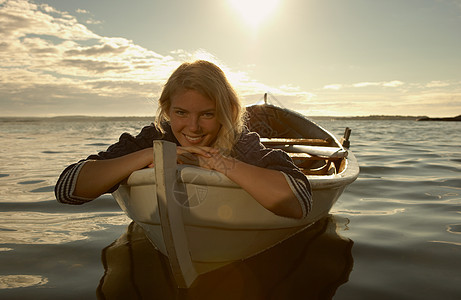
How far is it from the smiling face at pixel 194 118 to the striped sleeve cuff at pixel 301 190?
0.73 metres

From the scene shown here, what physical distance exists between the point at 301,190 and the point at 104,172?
1453 mm

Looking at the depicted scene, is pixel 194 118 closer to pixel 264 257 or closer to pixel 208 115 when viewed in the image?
pixel 208 115

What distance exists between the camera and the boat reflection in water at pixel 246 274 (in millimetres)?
2789

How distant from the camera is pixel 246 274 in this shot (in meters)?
3.07

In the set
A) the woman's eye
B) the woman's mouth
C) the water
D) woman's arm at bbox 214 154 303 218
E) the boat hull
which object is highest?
the woman's eye

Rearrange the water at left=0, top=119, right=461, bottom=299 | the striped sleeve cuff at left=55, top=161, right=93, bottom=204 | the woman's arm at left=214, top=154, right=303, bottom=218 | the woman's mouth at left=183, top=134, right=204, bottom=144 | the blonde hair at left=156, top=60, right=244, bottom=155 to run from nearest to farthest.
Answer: the woman's arm at left=214, top=154, right=303, bottom=218 → the striped sleeve cuff at left=55, top=161, right=93, bottom=204 → the blonde hair at left=156, top=60, right=244, bottom=155 → the woman's mouth at left=183, top=134, right=204, bottom=144 → the water at left=0, top=119, right=461, bottom=299

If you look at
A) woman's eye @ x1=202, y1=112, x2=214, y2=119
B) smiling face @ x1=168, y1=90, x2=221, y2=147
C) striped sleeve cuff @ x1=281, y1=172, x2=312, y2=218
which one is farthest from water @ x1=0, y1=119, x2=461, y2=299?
woman's eye @ x1=202, y1=112, x2=214, y2=119

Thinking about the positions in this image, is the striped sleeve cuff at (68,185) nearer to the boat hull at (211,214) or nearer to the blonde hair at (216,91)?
the boat hull at (211,214)

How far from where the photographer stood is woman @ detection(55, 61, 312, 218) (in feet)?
7.66

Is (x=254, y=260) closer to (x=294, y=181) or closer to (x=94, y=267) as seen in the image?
(x=294, y=181)

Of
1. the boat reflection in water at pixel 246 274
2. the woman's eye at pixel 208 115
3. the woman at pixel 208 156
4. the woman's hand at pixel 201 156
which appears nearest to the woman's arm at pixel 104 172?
the woman at pixel 208 156

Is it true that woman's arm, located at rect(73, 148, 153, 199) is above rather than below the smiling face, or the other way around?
below

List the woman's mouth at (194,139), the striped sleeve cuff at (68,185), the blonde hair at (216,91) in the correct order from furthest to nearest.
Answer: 1. the woman's mouth at (194,139)
2. the blonde hair at (216,91)
3. the striped sleeve cuff at (68,185)

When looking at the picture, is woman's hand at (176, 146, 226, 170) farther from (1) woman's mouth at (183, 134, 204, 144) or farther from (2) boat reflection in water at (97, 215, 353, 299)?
(2) boat reflection in water at (97, 215, 353, 299)
